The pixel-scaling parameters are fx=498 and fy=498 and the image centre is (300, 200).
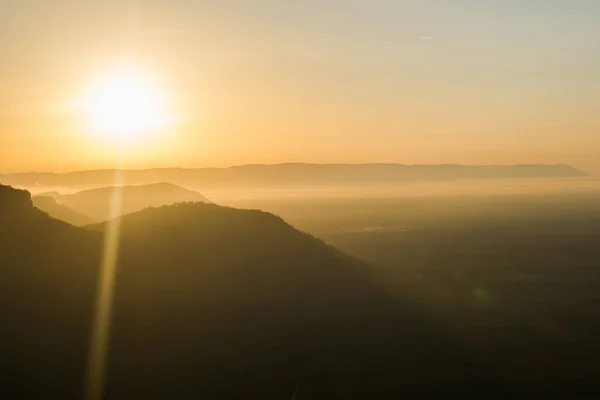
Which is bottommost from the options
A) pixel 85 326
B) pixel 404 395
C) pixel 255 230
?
pixel 404 395

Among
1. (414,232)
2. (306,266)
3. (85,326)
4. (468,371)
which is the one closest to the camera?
(468,371)

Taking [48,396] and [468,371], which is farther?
[468,371]

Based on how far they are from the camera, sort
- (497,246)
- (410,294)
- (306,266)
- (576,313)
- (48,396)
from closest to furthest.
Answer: (48,396) < (576,313) < (410,294) < (306,266) < (497,246)

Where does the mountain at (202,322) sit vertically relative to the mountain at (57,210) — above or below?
below

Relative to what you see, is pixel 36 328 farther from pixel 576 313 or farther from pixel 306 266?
pixel 576 313

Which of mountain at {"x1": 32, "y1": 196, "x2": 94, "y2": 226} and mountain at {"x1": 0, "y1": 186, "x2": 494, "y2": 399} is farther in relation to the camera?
mountain at {"x1": 32, "y1": 196, "x2": 94, "y2": 226}

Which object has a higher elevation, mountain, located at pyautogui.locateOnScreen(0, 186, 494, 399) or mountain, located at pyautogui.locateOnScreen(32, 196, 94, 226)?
mountain, located at pyautogui.locateOnScreen(32, 196, 94, 226)

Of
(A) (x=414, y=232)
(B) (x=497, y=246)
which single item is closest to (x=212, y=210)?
(B) (x=497, y=246)

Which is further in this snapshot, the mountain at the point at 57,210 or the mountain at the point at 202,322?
the mountain at the point at 57,210
